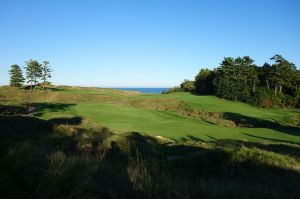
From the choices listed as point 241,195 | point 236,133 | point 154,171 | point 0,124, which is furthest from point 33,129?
point 236,133

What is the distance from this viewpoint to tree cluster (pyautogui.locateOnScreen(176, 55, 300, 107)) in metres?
66.4

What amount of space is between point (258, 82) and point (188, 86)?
23.9 meters

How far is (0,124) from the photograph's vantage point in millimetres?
13391

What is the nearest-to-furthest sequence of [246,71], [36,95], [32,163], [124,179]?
[124,179]
[32,163]
[36,95]
[246,71]

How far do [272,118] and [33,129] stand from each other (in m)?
40.6

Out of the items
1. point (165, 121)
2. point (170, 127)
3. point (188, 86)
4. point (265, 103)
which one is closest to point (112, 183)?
point (170, 127)

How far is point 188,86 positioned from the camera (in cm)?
9262

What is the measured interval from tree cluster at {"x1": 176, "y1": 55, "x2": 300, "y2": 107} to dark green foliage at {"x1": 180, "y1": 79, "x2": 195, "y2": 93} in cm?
1186

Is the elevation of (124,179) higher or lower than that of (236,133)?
higher

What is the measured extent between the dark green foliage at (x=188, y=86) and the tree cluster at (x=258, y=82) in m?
11.9

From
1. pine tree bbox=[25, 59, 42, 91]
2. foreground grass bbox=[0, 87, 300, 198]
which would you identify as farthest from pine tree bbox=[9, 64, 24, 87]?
foreground grass bbox=[0, 87, 300, 198]

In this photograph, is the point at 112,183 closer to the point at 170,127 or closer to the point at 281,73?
the point at 170,127

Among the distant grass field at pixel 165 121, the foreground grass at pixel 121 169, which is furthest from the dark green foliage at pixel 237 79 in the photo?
the foreground grass at pixel 121 169

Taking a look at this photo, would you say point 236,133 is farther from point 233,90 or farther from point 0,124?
point 233,90
